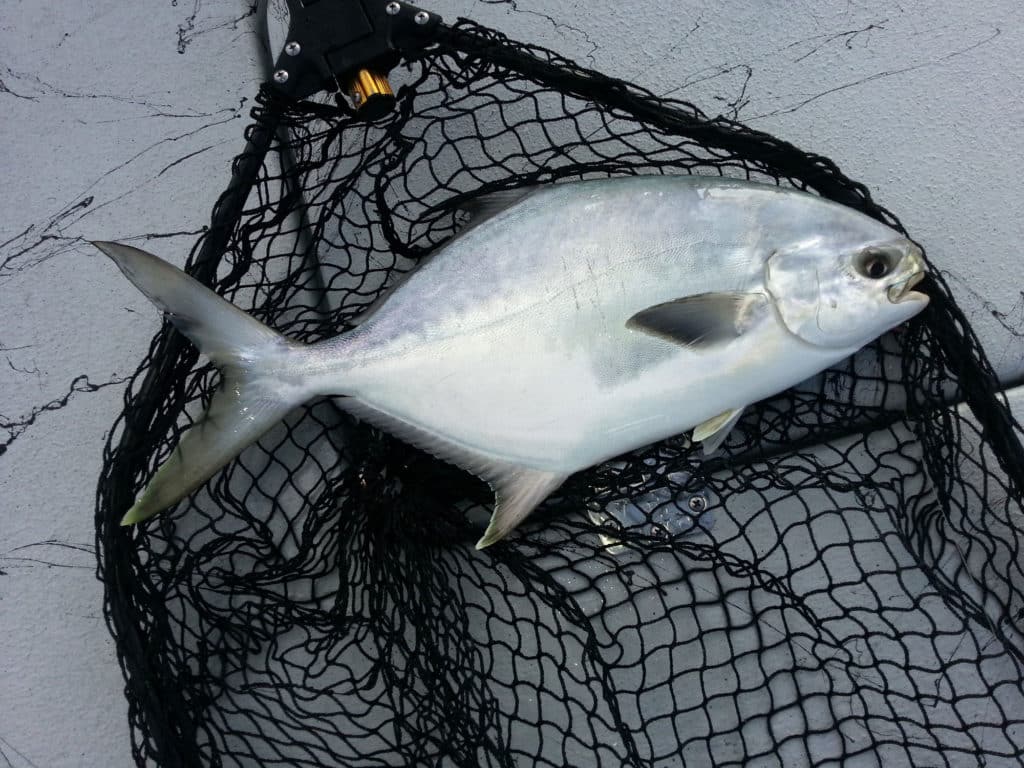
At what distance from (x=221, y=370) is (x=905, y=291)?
33.8 inches

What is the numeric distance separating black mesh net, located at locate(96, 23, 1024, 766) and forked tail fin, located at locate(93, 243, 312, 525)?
0.09 m

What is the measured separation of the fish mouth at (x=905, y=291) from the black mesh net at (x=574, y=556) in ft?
0.29

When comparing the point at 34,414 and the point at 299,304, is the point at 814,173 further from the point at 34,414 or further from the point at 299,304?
the point at 34,414

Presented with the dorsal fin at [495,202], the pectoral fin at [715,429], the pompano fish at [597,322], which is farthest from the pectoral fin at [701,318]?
the dorsal fin at [495,202]

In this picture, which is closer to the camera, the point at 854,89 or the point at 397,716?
the point at 397,716

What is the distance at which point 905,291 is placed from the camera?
3.60 ft

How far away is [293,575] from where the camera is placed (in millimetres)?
1213

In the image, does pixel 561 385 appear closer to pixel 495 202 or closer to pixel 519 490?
pixel 519 490

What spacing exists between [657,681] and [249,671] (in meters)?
0.58

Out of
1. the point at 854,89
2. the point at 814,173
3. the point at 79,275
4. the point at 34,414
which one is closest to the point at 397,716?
the point at 34,414

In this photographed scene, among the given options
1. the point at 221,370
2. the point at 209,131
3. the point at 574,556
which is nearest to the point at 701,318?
the point at 574,556

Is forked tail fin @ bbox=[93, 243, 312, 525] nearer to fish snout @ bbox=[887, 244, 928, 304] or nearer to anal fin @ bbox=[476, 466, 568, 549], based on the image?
anal fin @ bbox=[476, 466, 568, 549]

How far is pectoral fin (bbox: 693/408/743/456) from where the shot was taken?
3.76 ft

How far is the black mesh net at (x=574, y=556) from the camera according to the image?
1.15 meters
